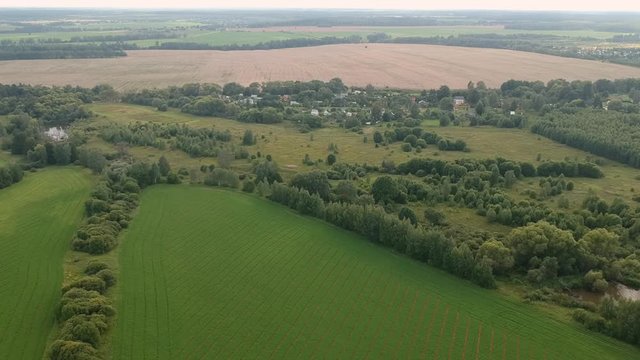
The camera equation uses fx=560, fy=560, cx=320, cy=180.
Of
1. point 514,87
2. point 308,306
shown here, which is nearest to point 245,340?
point 308,306

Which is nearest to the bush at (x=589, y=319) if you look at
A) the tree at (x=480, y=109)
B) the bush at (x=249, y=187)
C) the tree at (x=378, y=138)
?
the bush at (x=249, y=187)

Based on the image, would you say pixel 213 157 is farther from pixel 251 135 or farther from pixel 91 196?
pixel 91 196

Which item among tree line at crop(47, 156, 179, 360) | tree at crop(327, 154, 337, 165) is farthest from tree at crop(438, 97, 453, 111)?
tree line at crop(47, 156, 179, 360)

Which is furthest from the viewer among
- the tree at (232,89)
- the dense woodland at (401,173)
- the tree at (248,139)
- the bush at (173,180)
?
the tree at (232,89)

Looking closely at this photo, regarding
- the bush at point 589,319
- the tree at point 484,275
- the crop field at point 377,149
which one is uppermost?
the crop field at point 377,149

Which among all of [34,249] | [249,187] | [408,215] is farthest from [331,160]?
[34,249]

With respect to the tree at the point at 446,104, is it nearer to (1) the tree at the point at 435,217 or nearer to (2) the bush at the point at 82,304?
(1) the tree at the point at 435,217
